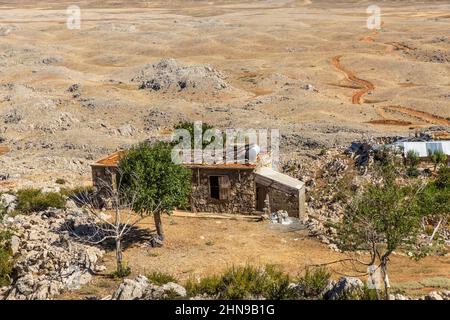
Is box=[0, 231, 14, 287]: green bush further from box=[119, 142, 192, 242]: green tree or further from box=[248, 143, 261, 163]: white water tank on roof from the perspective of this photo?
box=[248, 143, 261, 163]: white water tank on roof

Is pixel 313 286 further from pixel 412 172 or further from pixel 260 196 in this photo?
pixel 412 172

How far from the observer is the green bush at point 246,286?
1489cm

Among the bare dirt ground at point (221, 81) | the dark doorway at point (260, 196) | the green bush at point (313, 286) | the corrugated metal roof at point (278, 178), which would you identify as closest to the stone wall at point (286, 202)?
the dark doorway at point (260, 196)

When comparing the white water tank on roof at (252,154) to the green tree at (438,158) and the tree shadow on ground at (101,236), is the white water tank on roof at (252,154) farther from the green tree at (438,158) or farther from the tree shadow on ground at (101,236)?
the green tree at (438,158)

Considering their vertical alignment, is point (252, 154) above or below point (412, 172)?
above

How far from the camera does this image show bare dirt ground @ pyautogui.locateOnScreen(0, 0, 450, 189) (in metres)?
42.9

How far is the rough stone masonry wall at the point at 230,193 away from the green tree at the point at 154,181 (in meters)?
2.77

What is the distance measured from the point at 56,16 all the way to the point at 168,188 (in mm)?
131236

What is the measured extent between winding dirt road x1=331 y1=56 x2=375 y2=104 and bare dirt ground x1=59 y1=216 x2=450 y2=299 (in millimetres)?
32993

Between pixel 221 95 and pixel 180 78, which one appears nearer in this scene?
pixel 221 95

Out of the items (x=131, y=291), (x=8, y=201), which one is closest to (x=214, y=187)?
(x=8, y=201)

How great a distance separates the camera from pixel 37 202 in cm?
2562

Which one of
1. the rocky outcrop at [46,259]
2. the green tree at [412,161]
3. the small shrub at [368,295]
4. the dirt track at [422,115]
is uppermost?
the small shrub at [368,295]

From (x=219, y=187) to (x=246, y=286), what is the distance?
1076 cm
